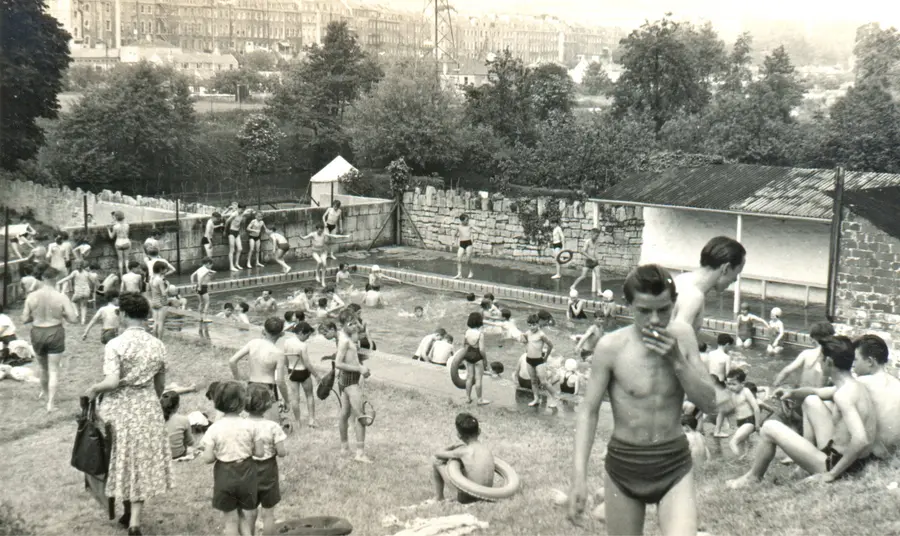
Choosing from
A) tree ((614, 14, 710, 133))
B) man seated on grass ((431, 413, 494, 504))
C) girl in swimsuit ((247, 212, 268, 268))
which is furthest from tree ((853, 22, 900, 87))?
man seated on grass ((431, 413, 494, 504))

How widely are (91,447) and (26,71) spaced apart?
33.1 meters

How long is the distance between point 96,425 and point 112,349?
54cm

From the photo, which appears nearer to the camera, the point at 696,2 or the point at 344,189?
the point at 344,189

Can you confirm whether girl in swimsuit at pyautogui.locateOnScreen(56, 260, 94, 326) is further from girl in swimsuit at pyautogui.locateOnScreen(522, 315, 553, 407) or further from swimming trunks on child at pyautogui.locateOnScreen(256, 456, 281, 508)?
swimming trunks on child at pyautogui.locateOnScreen(256, 456, 281, 508)

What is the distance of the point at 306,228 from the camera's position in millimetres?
26766

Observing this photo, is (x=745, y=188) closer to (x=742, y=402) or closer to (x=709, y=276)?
(x=742, y=402)

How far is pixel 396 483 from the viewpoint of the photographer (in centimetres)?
859

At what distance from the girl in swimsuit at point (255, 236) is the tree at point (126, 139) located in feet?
74.1

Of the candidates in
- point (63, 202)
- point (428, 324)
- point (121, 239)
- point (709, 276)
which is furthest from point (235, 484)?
point (63, 202)

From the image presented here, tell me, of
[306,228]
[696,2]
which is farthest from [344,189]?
[696,2]

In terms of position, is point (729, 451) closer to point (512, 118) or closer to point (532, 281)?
point (532, 281)

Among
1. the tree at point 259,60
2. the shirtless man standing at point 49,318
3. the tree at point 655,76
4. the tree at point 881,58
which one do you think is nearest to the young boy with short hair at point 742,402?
the shirtless man standing at point 49,318

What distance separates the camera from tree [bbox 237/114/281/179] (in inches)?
2203

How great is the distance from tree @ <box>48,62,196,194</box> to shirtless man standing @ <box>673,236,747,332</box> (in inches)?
1678
